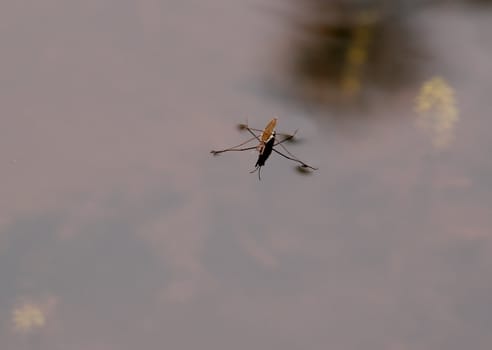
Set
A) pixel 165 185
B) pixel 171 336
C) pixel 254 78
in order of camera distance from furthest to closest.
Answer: pixel 254 78, pixel 165 185, pixel 171 336

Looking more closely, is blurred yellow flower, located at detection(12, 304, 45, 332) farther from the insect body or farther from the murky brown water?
the insect body

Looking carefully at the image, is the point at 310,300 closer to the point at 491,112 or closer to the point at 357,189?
the point at 357,189

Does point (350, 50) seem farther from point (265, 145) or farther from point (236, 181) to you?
point (236, 181)

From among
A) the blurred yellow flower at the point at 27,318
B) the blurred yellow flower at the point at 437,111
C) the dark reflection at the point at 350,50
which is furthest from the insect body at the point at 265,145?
the blurred yellow flower at the point at 27,318

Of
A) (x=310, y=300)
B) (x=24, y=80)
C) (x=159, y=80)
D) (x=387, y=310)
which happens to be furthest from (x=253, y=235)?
(x=24, y=80)

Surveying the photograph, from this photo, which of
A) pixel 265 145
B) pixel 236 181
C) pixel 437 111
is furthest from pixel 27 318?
pixel 437 111

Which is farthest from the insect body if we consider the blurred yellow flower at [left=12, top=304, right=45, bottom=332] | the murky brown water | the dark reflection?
the blurred yellow flower at [left=12, top=304, right=45, bottom=332]
